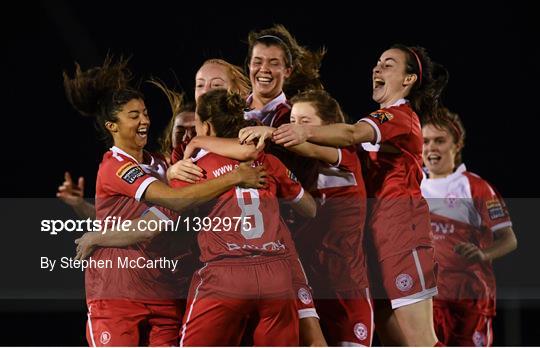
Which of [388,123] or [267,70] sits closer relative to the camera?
[388,123]

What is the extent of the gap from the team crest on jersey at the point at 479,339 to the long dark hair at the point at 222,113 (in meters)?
2.30

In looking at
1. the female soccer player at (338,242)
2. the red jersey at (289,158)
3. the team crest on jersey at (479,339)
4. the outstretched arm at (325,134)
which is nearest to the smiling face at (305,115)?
the female soccer player at (338,242)

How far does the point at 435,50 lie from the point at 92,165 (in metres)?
2.11

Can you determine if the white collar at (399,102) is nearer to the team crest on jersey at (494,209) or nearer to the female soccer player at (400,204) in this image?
the female soccer player at (400,204)

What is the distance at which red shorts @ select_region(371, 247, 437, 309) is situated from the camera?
4098mm

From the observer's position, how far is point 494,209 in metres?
5.44

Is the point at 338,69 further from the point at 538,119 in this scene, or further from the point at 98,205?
the point at 98,205

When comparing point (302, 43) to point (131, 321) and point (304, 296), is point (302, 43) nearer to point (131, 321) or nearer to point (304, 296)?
point (304, 296)

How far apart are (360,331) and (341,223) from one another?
1.58 ft

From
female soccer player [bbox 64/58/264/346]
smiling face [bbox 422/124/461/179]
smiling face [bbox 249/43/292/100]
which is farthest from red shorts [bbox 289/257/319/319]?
smiling face [bbox 422/124/461/179]

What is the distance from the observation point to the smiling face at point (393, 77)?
14.0 feet

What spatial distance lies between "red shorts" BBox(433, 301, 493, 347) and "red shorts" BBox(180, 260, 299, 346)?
73.7 inches

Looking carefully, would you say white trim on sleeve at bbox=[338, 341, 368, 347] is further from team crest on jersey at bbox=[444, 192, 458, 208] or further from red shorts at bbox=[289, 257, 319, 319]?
team crest on jersey at bbox=[444, 192, 458, 208]

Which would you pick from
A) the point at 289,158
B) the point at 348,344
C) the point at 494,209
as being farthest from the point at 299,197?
the point at 494,209
